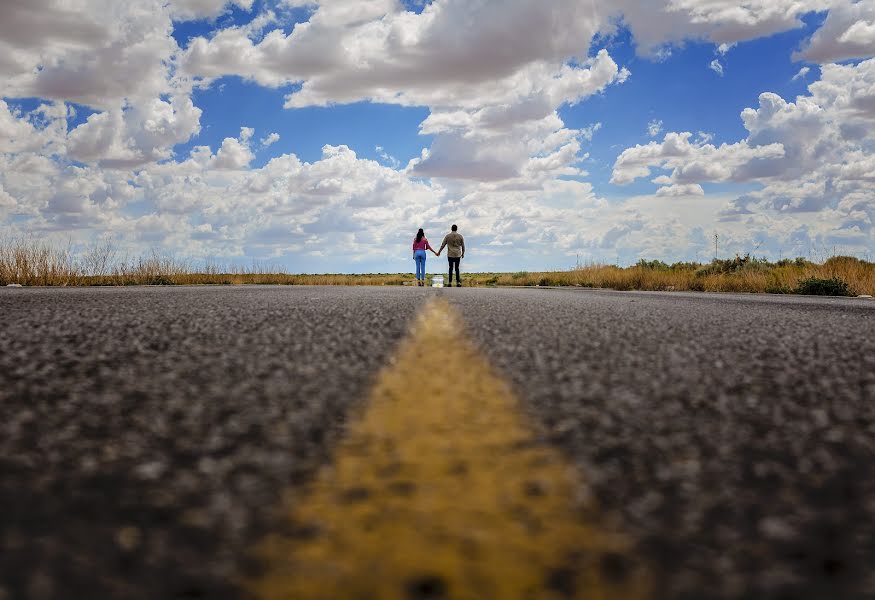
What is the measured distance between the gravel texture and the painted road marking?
90 mm

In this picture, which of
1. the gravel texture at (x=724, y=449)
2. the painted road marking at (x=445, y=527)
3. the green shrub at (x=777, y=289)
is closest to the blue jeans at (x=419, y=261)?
the green shrub at (x=777, y=289)

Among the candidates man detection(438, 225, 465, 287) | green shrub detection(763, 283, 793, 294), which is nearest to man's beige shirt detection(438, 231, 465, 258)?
man detection(438, 225, 465, 287)

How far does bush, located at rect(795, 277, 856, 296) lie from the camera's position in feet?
54.0

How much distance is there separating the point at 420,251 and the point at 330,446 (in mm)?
22423

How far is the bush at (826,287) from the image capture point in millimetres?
16469

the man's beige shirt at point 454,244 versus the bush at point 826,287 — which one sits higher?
the man's beige shirt at point 454,244

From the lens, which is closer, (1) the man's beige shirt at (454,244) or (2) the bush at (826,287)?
(2) the bush at (826,287)

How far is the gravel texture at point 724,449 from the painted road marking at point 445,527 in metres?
0.09

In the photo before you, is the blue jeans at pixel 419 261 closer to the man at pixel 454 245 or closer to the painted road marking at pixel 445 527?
the man at pixel 454 245

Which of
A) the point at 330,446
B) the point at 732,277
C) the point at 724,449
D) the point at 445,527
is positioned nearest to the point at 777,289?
A: the point at 732,277

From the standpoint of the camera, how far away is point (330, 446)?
1.67 m

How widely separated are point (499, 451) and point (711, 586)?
663mm

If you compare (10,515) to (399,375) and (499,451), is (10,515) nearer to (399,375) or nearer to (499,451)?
(499,451)

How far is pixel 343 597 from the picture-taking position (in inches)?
37.7
